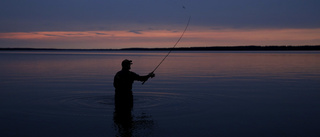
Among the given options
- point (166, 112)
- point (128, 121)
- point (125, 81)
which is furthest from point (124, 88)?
point (128, 121)

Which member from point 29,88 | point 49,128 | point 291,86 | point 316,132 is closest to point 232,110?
point 316,132

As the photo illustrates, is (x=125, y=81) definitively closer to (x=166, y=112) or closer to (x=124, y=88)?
(x=124, y=88)

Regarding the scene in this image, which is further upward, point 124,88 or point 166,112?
point 124,88

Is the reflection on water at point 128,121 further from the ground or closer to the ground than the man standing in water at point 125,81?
closer to the ground

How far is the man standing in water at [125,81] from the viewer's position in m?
9.18

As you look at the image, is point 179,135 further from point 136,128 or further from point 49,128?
point 49,128

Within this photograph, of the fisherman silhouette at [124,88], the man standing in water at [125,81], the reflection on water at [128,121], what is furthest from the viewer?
the man standing in water at [125,81]

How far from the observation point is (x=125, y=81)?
30.7ft

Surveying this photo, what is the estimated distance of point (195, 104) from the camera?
10.4 meters

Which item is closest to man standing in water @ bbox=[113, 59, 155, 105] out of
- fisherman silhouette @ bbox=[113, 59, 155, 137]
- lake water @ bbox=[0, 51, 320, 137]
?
fisherman silhouette @ bbox=[113, 59, 155, 137]

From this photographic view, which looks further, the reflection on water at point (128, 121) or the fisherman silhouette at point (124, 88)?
the fisherman silhouette at point (124, 88)

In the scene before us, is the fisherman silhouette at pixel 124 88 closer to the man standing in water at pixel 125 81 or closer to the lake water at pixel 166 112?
the man standing in water at pixel 125 81

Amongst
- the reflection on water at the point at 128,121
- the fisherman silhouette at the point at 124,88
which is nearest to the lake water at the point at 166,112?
the reflection on water at the point at 128,121

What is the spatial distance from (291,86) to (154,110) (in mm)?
8205
